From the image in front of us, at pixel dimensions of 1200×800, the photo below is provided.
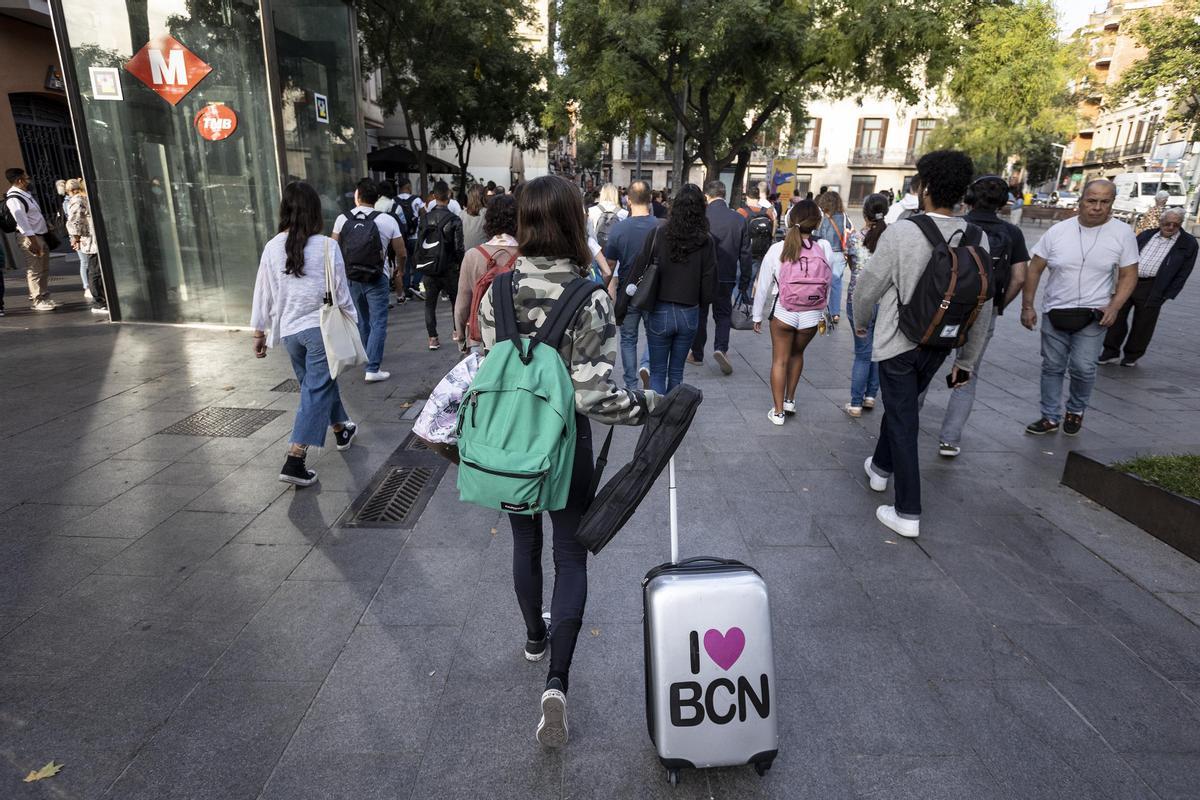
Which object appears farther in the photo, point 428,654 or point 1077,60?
point 1077,60

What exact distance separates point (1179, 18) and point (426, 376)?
1300 cm

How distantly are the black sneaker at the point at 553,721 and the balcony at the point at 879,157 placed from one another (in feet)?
200

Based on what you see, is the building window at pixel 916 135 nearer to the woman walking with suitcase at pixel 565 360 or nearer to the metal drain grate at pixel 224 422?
the metal drain grate at pixel 224 422

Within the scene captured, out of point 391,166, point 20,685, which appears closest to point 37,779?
point 20,685

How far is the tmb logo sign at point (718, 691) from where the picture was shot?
210 centimetres

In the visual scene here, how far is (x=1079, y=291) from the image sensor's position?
525 centimetres

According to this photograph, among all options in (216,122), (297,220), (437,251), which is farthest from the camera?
(216,122)

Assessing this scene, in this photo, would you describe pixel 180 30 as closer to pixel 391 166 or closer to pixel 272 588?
pixel 272 588

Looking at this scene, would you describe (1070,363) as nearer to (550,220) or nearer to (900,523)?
(900,523)

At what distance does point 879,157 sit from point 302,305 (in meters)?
59.6

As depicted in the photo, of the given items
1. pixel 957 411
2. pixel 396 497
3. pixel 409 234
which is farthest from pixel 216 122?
pixel 957 411

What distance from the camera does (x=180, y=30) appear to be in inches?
334

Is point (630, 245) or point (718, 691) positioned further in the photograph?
point (630, 245)

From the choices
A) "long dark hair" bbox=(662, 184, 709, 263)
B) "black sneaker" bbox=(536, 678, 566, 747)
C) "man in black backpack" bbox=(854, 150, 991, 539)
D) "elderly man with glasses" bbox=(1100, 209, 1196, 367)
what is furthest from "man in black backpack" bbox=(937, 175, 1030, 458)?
"elderly man with glasses" bbox=(1100, 209, 1196, 367)
